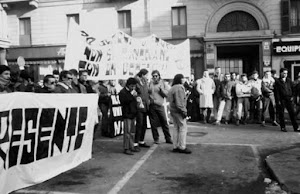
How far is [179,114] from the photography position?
7.62 metres

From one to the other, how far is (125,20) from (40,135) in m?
18.5

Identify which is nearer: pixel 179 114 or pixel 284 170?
pixel 284 170

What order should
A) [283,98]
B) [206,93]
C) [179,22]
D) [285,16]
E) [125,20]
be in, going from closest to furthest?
1. [283,98]
2. [206,93]
3. [285,16]
4. [179,22]
5. [125,20]

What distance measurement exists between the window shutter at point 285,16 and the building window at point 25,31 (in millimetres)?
17104

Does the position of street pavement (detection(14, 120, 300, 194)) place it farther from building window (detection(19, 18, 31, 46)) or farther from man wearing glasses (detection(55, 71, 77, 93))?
building window (detection(19, 18, 31, 46))

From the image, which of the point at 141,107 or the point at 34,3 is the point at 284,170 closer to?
the point at 141,107

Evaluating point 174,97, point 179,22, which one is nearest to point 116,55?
point 174,97

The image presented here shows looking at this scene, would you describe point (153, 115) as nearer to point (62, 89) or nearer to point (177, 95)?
point (177, 95)

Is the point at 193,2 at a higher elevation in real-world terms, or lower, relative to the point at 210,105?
higher

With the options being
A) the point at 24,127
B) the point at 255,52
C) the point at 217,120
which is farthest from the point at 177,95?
the point at 255,52

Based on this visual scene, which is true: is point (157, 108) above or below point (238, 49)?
below

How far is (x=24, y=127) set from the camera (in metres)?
4.64

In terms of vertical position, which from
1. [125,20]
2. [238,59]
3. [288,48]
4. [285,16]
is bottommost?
[238,59]

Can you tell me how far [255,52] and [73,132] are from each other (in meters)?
19.2
